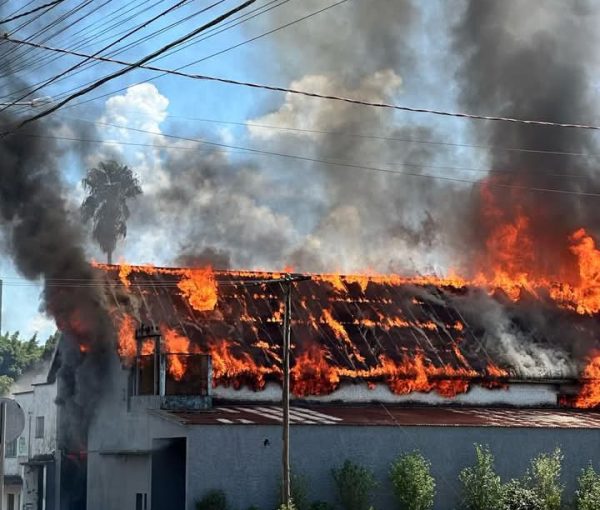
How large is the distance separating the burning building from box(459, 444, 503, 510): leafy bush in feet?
2.81

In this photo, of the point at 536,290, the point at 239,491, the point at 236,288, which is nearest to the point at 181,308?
the point at 236,288

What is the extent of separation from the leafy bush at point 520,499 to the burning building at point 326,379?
1.61m

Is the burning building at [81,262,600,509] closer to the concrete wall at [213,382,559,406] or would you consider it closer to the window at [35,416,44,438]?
the concrete wall at [213,382,559,406]

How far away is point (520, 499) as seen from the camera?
101 feet

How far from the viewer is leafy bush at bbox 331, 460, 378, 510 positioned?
29.2m

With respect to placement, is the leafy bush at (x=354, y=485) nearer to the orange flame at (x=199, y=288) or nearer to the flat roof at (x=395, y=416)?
the flat roof at (x=395, y=416)

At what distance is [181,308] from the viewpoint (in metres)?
35.1

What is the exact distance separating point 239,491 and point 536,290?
60.7 feet

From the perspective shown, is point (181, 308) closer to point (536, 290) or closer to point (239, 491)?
point (239, 491)

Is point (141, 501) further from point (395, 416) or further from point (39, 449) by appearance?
point (395, 416)

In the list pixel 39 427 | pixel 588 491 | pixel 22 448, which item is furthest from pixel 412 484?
pixel 22 448

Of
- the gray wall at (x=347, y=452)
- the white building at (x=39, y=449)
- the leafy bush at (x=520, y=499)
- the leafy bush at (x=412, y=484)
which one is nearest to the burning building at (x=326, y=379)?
the gray wall at (x=347, y=452)

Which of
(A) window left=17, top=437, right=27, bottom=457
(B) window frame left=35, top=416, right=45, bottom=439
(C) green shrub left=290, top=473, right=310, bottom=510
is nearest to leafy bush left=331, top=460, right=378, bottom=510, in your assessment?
(C) green shrub left=290, top=473, right=310, bottom=510

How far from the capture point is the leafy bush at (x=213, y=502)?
1085 inches
